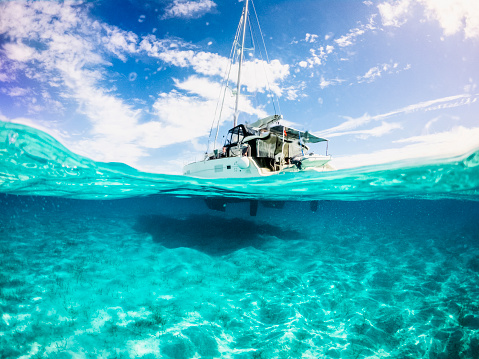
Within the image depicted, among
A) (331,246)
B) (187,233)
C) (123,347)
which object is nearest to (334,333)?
(123,347)

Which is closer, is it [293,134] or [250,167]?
[250,167]

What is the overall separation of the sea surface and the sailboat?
0.98 m

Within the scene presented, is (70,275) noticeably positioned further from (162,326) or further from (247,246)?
(247,246)

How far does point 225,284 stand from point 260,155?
29.7ft

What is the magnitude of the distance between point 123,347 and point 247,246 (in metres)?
8.80

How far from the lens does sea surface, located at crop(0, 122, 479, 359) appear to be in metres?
6.12

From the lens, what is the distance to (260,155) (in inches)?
594

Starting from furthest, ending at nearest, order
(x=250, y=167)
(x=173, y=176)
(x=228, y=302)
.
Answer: (x=173, y=176) < (x=250, y=167) < (x=228, y=302)

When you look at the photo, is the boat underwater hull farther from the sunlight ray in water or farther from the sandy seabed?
the sandy seabed

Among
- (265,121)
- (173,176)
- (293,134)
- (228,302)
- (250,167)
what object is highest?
(265,121)

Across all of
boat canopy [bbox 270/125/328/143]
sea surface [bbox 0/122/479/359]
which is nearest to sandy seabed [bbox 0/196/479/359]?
sea surface [bbox 0/122/479/359]

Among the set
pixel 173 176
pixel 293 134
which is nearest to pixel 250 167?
pixel 173 176

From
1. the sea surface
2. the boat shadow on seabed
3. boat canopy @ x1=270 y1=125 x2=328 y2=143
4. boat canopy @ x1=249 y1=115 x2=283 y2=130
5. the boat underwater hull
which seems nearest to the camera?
the sea surface

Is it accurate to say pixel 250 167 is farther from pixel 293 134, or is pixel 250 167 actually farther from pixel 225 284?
pixel 225 284
